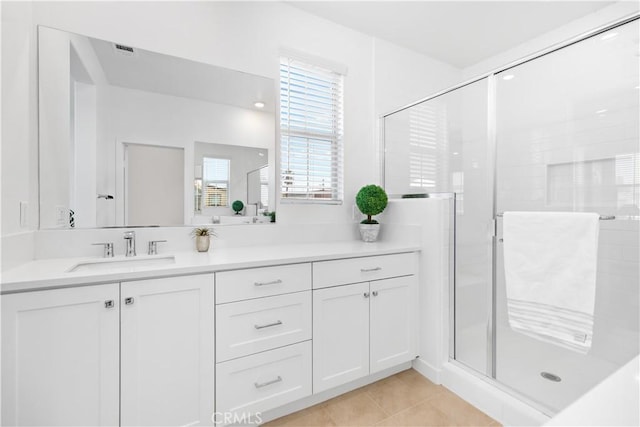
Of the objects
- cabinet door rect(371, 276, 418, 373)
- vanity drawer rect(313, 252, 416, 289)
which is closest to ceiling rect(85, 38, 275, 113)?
vanity drawer rect(313, 252, 416, 289)

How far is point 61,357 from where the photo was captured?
112 centimetres

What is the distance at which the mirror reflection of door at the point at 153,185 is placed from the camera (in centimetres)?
178

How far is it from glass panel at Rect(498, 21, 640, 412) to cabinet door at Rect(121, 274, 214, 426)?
1621 mm

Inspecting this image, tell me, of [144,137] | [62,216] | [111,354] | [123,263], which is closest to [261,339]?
[111,354]

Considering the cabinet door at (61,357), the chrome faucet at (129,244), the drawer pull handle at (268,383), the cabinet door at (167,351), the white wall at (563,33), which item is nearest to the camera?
the cabinet door at (61,357)

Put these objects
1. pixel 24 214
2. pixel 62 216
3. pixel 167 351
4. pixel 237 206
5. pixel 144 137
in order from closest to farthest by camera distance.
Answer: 1. pixel 167 351
2. pixel 24 214
3. pixel 62 216
4. pixel 144 137
5. pixel 237 206

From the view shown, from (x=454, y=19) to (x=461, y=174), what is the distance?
4.35 feet

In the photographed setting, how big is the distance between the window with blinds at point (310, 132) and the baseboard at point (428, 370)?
1310mm

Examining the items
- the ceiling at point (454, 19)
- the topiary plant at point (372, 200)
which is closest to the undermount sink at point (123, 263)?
the topiary plant at point (372, 200)

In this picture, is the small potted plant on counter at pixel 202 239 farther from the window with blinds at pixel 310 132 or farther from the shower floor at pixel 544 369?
the shower floor at pixel 544 369

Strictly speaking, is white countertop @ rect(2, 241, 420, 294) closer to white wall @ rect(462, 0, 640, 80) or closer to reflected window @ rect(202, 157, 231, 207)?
reflected window @ rect(202, 157, 231, 207)

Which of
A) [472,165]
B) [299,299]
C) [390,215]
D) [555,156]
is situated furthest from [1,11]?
[555,156]

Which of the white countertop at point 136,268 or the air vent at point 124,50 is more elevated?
the air vent at point 124,50

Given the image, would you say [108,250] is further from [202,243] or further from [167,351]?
[167,351]
